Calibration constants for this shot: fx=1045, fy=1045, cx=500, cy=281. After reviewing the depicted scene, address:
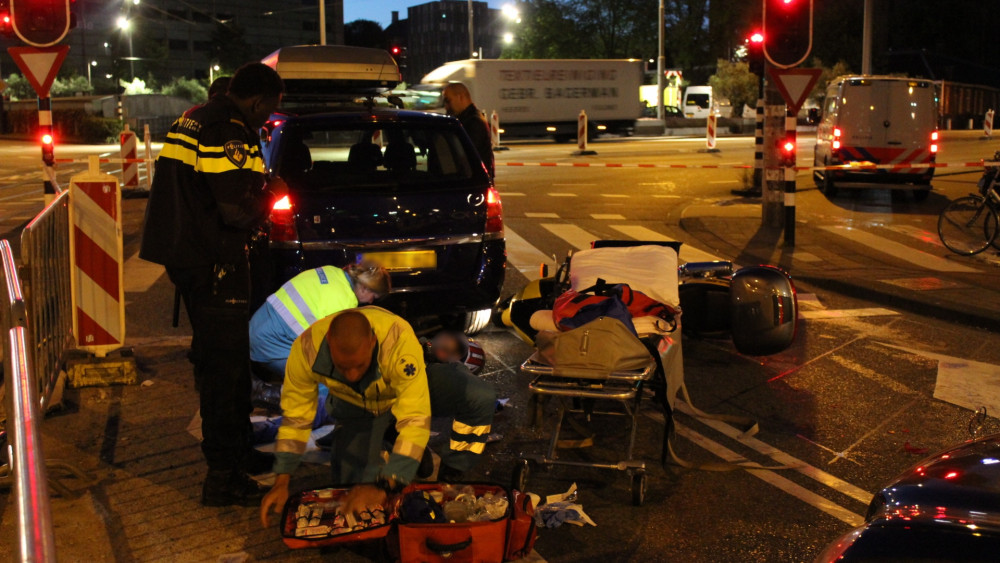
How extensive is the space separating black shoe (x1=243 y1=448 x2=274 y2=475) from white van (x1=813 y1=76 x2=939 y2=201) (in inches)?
552

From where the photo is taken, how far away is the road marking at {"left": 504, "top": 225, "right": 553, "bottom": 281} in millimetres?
10586

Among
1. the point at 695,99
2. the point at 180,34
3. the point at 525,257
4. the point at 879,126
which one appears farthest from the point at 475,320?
the point at 180,34

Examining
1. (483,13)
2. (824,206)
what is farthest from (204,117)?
(483,13)

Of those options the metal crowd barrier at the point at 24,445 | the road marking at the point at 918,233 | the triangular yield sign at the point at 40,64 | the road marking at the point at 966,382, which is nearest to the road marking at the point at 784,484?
the road marking at the point at 966,382

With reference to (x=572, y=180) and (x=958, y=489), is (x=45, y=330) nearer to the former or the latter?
(x=958, y=489)

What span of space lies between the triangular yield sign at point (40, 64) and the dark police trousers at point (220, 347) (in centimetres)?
655

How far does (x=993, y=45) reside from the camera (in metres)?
62.2

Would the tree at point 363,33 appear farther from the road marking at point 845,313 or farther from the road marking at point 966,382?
the road marking at point 966,382

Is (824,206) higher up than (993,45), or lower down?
lower down

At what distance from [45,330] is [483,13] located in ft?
470

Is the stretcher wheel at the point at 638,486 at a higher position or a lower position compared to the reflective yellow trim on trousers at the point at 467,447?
lower

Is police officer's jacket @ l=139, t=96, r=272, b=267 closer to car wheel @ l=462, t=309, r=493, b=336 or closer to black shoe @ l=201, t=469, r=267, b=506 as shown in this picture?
black shoe @ l=201, t=469, r=267, b=506

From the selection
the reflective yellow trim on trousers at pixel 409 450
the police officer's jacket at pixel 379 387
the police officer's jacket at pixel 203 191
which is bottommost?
the reflective yellow trim on trousers at pixel 409 450

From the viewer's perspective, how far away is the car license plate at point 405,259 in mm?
6918
